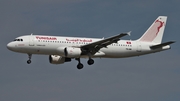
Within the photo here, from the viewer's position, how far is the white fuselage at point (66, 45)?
73.9 meters

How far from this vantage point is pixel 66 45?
2975 inches

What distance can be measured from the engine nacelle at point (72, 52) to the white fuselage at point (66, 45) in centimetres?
68

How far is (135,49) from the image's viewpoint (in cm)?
7981

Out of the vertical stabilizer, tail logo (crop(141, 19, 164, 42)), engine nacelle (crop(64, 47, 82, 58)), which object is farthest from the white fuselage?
the vertical stabilizer

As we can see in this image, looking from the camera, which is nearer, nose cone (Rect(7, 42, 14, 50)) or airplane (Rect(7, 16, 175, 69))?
airplane (Rect(7, 16, 175, 69))

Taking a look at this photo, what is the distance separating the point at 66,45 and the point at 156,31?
670 inches

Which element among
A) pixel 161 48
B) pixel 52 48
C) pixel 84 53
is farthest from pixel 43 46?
pixel 161 48

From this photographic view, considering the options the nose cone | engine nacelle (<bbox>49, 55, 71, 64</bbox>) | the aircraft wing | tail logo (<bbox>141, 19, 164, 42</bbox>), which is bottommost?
engine nacelle (<bbox>49, 55, 71, 64</bbox>)

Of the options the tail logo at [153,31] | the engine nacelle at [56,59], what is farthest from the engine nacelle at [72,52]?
the tail logo at [153,31]

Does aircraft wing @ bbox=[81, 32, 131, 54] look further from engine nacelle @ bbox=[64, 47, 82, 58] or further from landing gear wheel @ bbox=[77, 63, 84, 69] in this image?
landing gear wheel @ bbox=[77, 63, 84, 69]

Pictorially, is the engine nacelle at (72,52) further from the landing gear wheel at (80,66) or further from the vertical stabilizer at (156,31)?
the vertical stabilizer at (156,31)

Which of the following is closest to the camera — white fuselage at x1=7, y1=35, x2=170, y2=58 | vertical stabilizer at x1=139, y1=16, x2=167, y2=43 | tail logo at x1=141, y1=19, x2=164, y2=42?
white fuselage at x1=7, y1=35, x2=170, y2=58

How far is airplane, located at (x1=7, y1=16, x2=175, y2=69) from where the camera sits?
243ft

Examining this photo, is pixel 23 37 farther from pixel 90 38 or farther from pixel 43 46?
pixel 90 38
